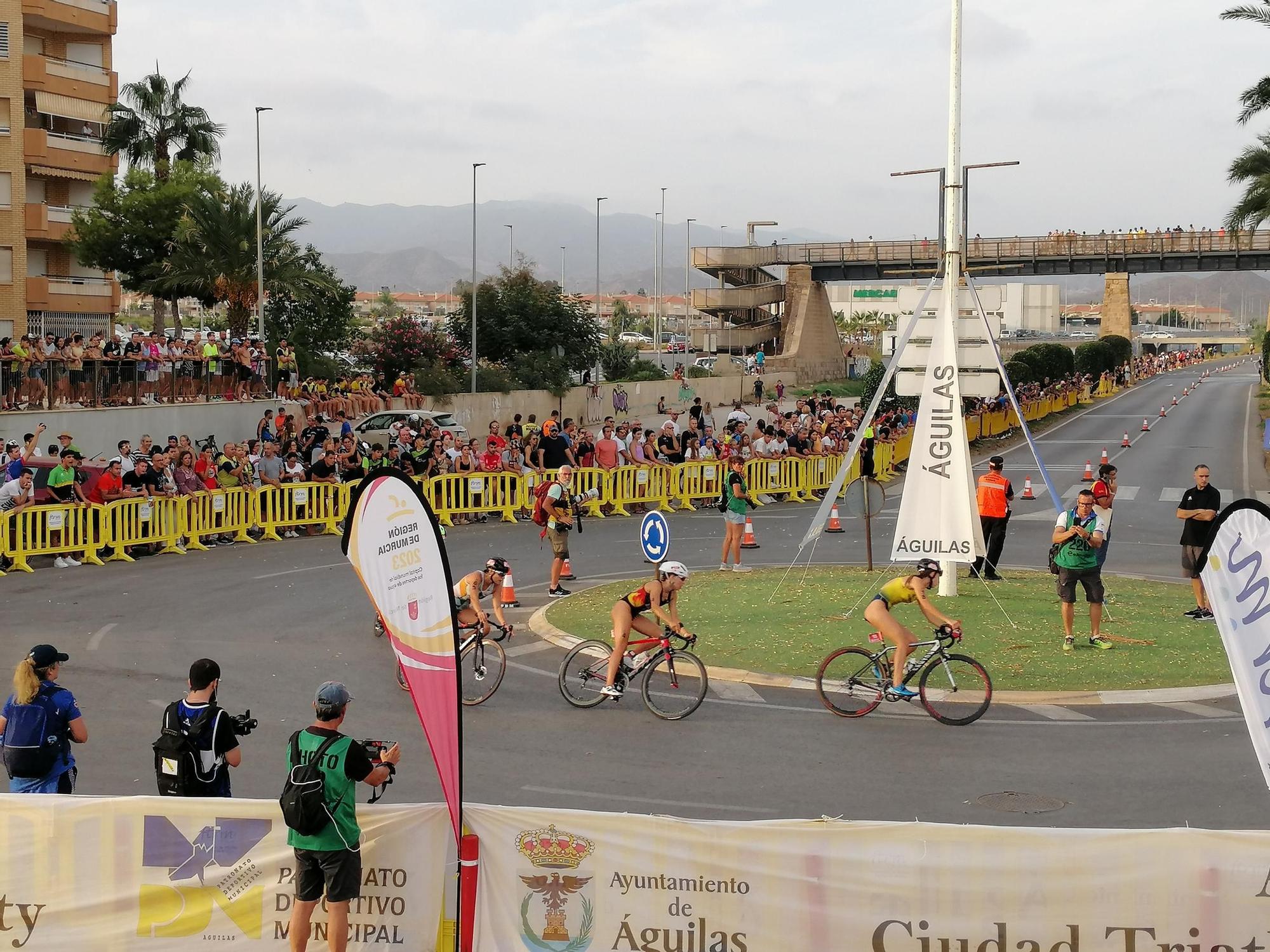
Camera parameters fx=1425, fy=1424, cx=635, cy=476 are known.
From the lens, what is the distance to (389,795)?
10570mm

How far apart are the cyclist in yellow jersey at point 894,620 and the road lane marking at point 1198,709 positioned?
238cm

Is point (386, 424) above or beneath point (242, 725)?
above

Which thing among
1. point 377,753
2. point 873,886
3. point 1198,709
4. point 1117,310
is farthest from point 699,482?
point 1117,310

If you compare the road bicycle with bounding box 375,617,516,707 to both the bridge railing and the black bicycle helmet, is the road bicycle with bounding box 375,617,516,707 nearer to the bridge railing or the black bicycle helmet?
the black bicycle helmet

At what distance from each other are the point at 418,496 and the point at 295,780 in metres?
1.63

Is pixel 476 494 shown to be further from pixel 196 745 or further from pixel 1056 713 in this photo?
pixel 196 745

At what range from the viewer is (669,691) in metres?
13.3

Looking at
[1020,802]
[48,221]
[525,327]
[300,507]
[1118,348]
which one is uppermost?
[48,221]

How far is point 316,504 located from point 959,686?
15.5 m

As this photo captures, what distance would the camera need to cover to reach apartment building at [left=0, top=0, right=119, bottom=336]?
45906mm

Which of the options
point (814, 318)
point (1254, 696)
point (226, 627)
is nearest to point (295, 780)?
point (1254, 696)

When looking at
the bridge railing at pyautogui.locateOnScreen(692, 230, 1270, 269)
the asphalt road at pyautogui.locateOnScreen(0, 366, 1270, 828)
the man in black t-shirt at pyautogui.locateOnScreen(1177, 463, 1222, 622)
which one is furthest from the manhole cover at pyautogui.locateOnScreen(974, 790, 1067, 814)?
the bridge railing at pyautogui.locateOnScreen(692, 230, 1270, 269)

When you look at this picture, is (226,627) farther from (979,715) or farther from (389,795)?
(979,715)

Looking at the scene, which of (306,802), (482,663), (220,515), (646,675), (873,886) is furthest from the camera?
(220,515)
